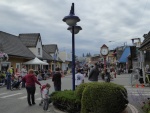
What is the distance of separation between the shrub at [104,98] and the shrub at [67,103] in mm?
1356

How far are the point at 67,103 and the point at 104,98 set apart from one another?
95.4 inches

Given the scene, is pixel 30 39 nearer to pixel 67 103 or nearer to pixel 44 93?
pixel 44 93

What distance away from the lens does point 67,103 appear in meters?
10.8

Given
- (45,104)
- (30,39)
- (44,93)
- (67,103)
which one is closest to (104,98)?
(67,103)

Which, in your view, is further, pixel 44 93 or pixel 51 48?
pixel 51 48

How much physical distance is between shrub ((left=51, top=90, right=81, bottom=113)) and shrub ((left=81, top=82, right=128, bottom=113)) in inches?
53.4

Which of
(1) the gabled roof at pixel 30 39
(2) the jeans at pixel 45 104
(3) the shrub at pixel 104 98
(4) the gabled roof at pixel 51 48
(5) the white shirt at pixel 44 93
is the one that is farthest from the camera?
(4) the gabled roof at pixel 51 48

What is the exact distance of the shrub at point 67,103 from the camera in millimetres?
10516

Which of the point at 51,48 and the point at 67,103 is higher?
the point at 51,48

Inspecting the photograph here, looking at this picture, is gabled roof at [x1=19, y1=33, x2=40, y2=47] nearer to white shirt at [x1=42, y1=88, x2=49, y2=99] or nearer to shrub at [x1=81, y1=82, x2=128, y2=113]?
white shirt at [x1=42, y1=88, x2=49, y2=99]

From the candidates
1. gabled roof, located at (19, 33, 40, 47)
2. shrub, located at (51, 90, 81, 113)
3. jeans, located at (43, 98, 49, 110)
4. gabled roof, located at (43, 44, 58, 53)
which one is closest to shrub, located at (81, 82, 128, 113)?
shrub, located at (51, 90, 81, 113)

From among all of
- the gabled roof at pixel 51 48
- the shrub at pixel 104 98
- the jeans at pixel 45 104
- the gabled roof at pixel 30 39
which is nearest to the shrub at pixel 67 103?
the jeans at pixel 45 104

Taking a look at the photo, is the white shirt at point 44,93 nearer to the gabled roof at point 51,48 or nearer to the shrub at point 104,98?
the shrub at point 104,98

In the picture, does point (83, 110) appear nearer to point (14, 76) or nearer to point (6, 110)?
point (6, 110)
